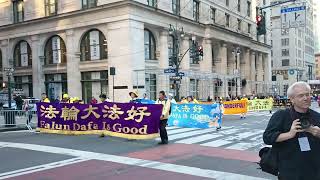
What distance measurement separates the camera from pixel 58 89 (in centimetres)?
4528

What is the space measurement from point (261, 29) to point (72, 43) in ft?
76.7

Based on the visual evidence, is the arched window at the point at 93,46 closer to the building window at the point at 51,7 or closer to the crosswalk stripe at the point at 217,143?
the building window at the point at 51,7

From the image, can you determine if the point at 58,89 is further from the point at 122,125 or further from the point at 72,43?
the point at 122,125

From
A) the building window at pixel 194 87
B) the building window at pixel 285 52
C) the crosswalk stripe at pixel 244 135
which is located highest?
the building window at pixel 285 52

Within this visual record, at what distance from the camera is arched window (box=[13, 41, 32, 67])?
48.4 meters

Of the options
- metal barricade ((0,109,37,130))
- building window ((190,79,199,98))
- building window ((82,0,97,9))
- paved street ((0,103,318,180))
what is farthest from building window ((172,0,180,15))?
paved street ((0,103,318,180))

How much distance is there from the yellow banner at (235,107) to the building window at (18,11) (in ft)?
94.2

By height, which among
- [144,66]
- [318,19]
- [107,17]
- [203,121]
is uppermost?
[318,19]

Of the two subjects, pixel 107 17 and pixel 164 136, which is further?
pixel 107 17

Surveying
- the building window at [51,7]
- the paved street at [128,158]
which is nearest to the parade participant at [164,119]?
the paved street at [128,158]

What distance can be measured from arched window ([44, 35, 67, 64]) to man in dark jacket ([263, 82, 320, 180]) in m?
41.7

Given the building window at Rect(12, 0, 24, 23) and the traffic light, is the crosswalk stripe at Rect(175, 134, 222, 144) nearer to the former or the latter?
the traffic light

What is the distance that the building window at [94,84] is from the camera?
40844 millimetres

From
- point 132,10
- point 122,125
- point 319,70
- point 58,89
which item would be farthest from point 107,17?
point 319,70
